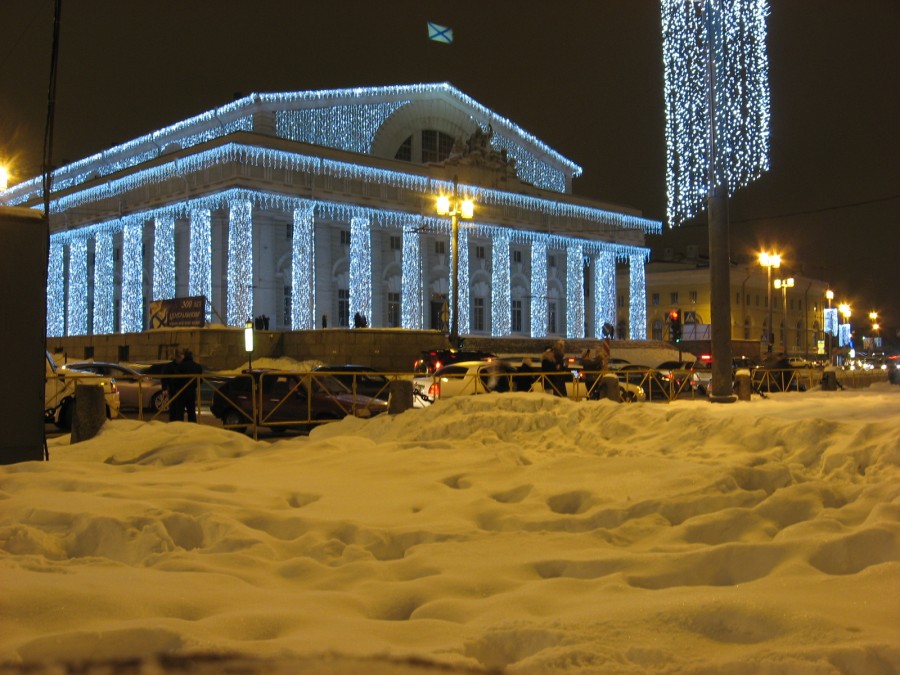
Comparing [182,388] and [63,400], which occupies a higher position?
[182,388]

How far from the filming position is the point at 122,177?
43688 mm

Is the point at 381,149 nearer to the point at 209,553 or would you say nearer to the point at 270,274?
the point at 270,274

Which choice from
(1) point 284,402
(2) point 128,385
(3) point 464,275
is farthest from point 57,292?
(1) point 284,402

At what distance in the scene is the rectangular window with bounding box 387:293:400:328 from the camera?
164ft

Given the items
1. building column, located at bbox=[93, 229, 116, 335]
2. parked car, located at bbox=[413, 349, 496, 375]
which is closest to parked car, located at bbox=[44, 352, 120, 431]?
parked car, located at bbox=[413, 349, 496, 375]

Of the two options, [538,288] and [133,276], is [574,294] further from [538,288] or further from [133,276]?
[133,276]

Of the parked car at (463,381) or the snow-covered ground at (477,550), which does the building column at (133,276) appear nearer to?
the parked car at (463,381)

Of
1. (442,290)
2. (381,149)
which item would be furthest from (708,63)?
(442,290)

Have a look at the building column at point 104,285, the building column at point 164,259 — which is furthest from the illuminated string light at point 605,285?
the building column at point 104,285

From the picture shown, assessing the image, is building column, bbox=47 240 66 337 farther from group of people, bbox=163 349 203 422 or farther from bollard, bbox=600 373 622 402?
bollard, bbox=600 373 622 402

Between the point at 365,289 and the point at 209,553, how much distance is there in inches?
1504

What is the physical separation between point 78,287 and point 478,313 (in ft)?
79.0

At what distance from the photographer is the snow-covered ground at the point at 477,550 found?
4.33 meters

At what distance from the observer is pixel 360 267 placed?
44.1 m
